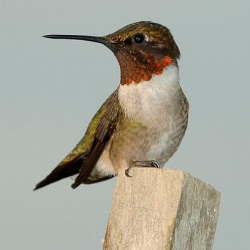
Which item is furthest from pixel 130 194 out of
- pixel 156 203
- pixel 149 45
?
pixel 149 45

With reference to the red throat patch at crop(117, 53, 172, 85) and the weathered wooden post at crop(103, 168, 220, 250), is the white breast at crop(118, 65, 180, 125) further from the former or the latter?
the weathered wooden post at crop(103, 168, 220, 250)

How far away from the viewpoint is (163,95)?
199 inches

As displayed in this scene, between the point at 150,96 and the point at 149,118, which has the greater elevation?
the point at 150,96

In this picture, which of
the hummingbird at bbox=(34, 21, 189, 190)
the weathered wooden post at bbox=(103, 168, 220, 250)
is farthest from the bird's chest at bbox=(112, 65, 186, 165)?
the weathered wooden post at bbox=(103, 168, 220, 250)

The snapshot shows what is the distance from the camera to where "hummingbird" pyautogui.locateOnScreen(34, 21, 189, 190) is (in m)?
5.01

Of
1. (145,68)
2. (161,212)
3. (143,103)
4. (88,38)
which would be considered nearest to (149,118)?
(143,103)

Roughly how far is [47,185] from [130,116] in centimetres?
167

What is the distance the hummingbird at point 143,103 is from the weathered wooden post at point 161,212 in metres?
1.47

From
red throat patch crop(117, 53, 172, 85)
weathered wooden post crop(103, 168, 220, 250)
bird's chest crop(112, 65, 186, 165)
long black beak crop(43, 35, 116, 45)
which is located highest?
long black beak crop(43, 35, 116, 45)

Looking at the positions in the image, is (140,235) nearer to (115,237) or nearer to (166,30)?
(115,237)

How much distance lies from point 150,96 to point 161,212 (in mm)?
1959

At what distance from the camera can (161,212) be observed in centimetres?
327

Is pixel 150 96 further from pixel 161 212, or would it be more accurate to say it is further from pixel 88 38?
pixel 161 212

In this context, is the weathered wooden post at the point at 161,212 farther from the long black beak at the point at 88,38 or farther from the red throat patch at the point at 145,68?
the long black beak at the point at 88,38
